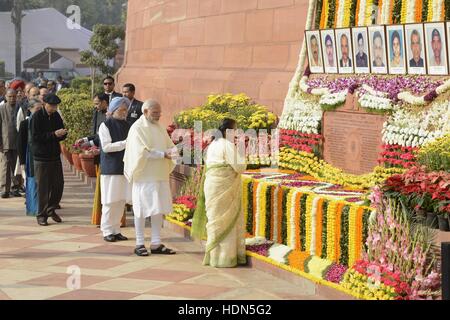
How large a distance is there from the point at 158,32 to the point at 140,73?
146 centimetres

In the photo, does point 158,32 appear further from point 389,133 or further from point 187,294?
point 187,294

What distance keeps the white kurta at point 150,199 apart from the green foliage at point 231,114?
8.78 ft

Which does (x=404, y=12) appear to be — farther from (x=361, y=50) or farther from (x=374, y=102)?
(x=374, y=102)

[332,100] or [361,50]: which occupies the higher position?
[361,50]

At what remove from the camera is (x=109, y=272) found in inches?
328

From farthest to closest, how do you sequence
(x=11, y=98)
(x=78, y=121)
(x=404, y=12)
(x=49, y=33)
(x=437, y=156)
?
(x=49, y=33)
(x=78, y=121)
(x=11, y=98)
(x=404, y=12)
(x=437, y=156)

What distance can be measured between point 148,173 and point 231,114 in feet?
10.7

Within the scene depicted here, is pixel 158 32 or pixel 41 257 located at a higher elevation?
pixel 158 32

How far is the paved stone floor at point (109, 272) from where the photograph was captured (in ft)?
24.4

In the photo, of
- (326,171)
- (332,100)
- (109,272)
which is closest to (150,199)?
(109,272)

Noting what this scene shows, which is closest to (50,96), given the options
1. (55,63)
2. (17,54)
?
(55,63)

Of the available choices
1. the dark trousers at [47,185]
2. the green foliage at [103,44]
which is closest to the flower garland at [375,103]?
the dark trousers at [47,185]

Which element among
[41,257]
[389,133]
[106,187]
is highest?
[389,133]

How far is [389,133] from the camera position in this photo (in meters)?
9.27
